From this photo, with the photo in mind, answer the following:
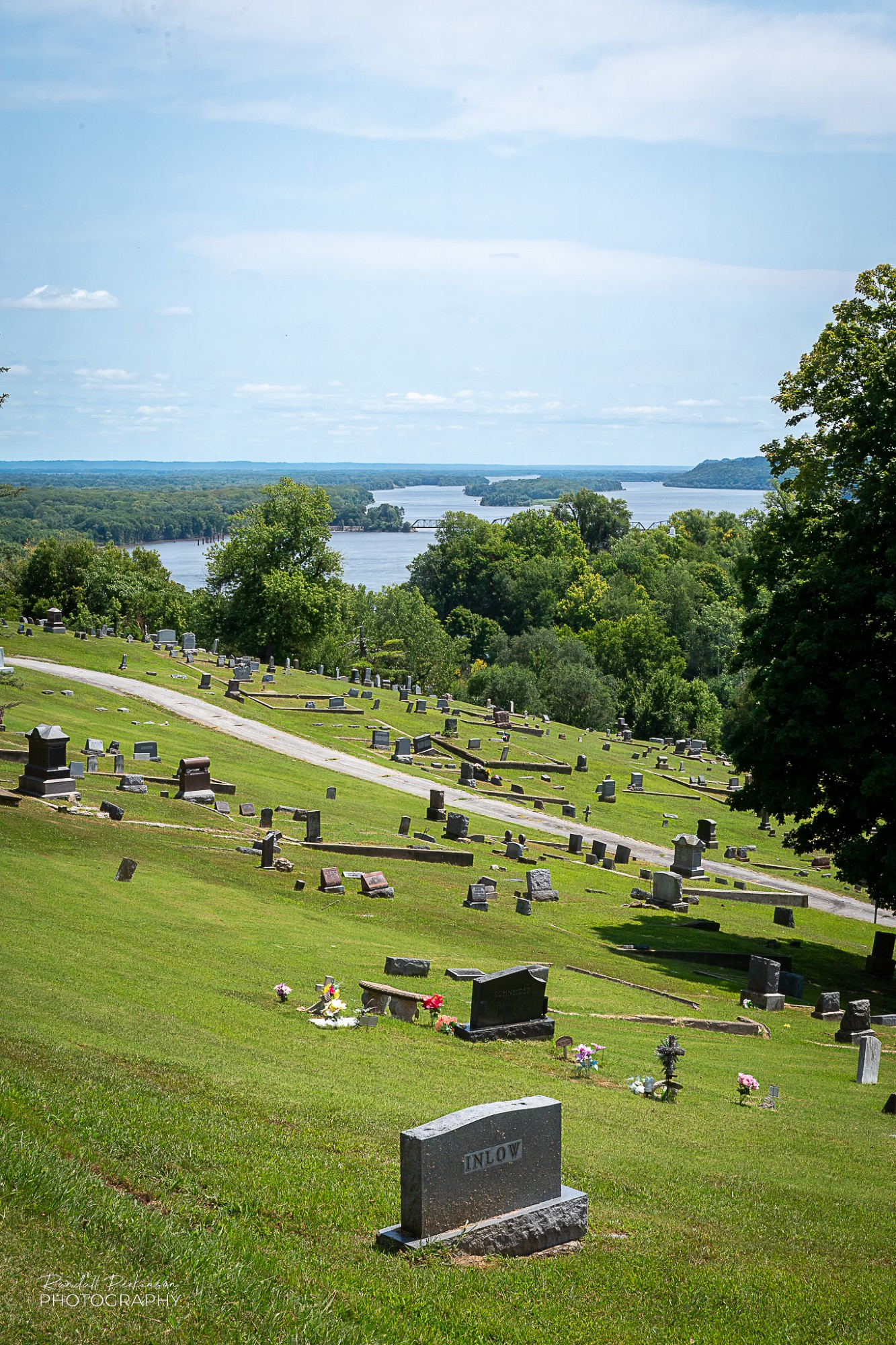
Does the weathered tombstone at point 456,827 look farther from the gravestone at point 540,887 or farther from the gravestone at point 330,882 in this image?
the gravestone at point 330,882

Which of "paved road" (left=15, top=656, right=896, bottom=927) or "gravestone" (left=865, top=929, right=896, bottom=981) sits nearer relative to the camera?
"gravestone" (left=865, top=929, right=896, bottom=981)

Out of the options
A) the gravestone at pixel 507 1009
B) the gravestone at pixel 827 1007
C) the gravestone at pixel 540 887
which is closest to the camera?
the gravestone at pixel 507 1009

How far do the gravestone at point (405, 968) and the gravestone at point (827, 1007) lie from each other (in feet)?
25.9

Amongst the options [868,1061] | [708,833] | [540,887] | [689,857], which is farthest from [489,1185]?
[708,833]

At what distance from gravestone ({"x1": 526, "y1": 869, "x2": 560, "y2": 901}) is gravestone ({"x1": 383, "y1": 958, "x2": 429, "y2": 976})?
9223mm

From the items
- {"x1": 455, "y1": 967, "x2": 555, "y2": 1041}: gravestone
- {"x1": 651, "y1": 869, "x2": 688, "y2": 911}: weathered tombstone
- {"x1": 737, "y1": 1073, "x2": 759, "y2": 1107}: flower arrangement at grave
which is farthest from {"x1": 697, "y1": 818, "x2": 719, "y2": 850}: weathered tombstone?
{"x1": 737, "y1": 1073, "x2": 759, "y2": 1107}: flower arrangement at grave

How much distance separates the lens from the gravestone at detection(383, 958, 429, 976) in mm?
17094

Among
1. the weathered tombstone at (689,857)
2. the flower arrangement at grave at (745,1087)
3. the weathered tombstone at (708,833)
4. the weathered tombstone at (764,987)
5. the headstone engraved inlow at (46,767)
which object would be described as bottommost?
the weathered tombstone at (708,833)

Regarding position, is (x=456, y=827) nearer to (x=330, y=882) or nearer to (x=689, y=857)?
(x=689, y=857)

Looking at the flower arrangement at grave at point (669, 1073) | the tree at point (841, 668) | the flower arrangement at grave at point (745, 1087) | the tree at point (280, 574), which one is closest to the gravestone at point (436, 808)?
the tree at point (841, 668)

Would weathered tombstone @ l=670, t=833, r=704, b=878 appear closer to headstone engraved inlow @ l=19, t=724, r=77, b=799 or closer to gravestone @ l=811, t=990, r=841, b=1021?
gravestone @ l=811, t=990, r=841, b=1021

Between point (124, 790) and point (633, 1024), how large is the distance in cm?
1550

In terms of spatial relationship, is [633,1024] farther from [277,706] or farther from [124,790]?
[277,706]

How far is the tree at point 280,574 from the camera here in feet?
248
